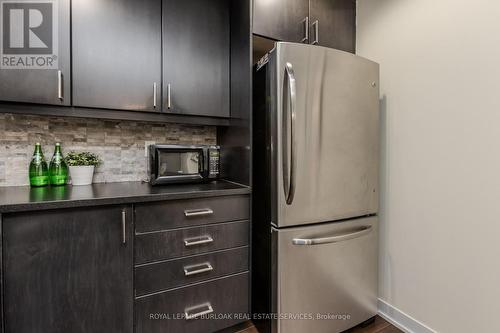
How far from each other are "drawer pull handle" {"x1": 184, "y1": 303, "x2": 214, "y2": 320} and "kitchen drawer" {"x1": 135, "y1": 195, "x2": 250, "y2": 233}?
1.50ft

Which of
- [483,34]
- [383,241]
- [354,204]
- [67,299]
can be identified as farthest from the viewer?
[383,241]

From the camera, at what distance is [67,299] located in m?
1.07

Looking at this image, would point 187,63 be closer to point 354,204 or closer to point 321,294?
point 354,204

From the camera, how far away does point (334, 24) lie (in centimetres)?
173

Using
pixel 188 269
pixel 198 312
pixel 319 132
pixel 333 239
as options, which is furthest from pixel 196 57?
pixel 198 312

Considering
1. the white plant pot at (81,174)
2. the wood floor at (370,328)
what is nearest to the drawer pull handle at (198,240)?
the wood floor at (370,328)

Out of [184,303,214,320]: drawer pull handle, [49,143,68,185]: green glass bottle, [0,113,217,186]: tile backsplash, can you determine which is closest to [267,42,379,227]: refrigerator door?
[184,303,214,320]: drawer pull handle

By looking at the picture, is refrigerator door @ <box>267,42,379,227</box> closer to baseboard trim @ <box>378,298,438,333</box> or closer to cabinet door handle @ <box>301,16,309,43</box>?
cabinet door handle @ <box>301,16,309,43</box>

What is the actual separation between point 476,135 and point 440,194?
1.15 feet

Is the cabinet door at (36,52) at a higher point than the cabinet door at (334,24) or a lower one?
lower

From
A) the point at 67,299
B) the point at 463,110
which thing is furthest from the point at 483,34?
the point at 67,299

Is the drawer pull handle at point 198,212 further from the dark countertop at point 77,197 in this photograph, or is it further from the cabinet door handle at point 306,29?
the cabinet door handle at point 306,29

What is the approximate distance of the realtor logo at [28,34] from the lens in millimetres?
1197

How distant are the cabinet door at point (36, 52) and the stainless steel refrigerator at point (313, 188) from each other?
3.43 feet
